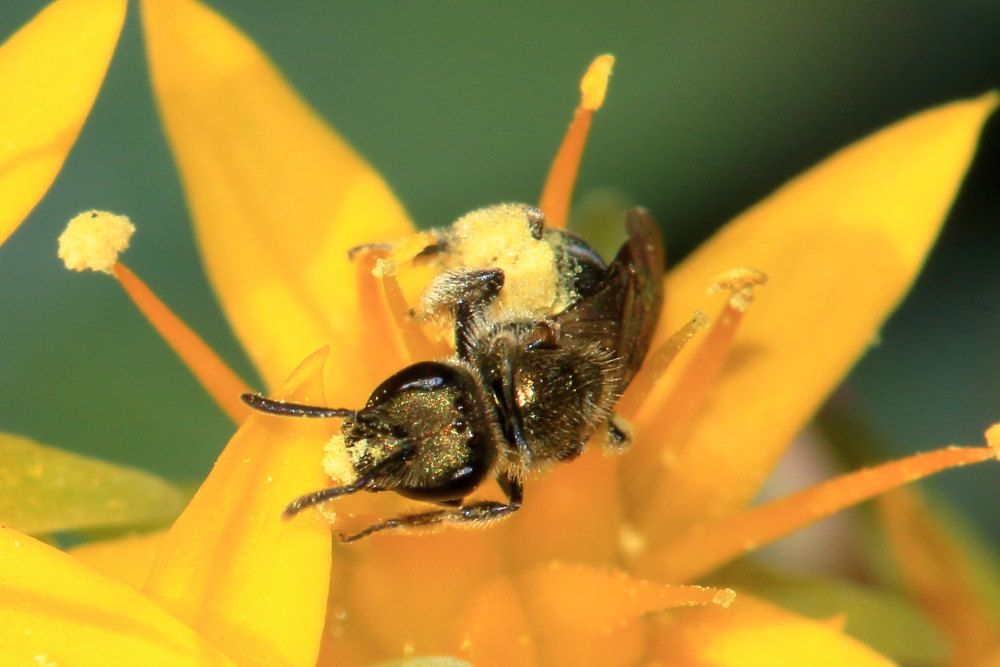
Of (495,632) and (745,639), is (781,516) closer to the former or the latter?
(745,639)

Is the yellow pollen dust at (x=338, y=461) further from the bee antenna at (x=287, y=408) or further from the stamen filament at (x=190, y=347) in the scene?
the stamen filament at (x=190, y=347)

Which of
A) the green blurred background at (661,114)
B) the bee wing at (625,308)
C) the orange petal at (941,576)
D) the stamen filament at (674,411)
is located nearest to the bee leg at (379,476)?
the bee wing at (625,308)

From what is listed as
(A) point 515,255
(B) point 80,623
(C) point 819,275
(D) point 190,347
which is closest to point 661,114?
(C) point 819,275

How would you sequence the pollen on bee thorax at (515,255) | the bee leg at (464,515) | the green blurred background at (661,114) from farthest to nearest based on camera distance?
the green blurred background at (661,114) < the pollen on bee thorax at (515,255) < the bee leg at (464,515)

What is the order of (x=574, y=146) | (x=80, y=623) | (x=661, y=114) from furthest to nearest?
1. (x=661, y=114)
2. (x=574, y=146)
3. (x=80, y=623)

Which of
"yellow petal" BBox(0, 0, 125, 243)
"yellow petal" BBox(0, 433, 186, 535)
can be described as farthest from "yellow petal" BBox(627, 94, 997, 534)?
"yellow petal" BBox(0, 0, 125, 243)

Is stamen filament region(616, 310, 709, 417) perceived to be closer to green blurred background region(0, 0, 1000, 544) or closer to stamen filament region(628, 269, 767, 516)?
stamen filament region(628, 269, 767, 516)
